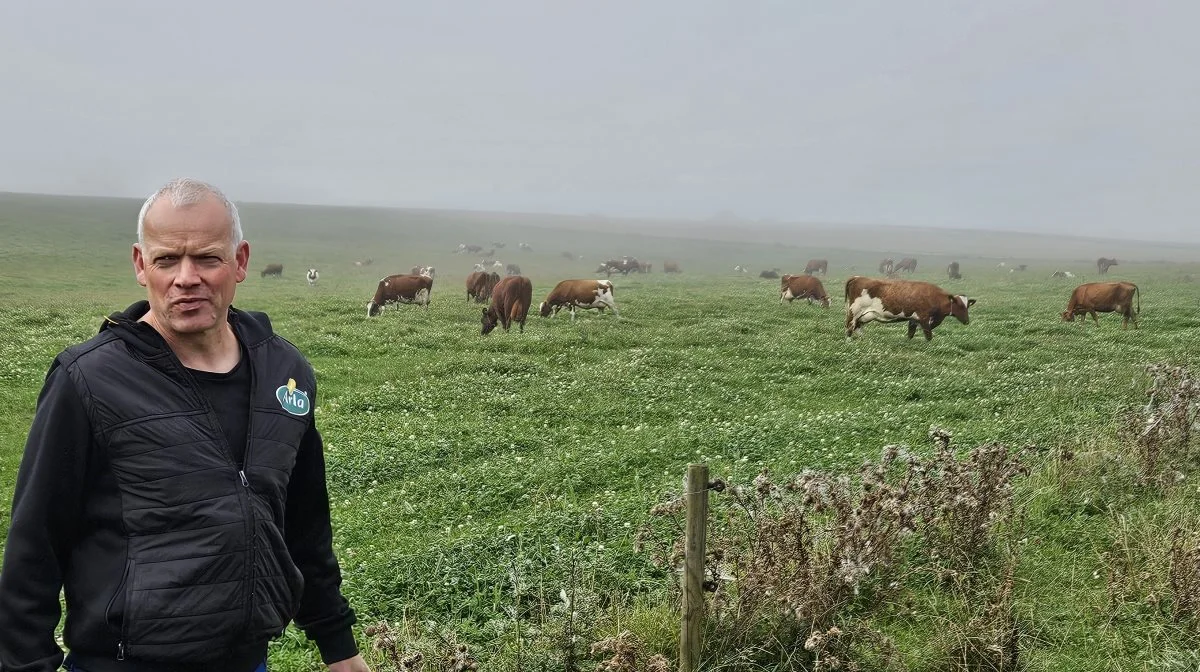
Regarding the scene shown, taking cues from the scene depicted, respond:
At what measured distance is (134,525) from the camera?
252cm

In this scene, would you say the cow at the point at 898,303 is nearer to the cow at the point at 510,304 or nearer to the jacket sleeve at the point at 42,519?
the cow at the point at 510,304

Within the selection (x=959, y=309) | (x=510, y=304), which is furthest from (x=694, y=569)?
(x=959, y=309)

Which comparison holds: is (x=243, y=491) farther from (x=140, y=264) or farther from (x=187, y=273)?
(x=140, y=264)

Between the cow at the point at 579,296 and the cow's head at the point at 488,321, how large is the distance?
342cm

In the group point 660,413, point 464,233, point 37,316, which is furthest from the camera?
point 464,233

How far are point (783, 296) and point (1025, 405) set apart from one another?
23.7 meters

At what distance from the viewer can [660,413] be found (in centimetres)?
1363

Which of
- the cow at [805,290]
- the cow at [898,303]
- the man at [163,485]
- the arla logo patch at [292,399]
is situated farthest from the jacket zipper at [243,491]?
the cow at [805,290]

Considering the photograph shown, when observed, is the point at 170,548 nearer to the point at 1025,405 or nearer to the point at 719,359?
the point at 1025,405

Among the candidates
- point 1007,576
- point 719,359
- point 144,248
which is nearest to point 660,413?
point 719,359

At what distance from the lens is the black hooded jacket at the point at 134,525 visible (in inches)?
96.4

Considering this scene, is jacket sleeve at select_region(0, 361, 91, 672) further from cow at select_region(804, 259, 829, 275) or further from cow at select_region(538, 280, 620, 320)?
cow at select_region(804, 259, 829, 275)

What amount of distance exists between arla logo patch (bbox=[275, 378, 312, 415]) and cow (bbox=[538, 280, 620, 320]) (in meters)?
25.9

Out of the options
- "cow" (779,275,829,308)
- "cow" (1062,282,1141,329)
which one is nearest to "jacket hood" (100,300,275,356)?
"cow" (1062,282,1141,329)
